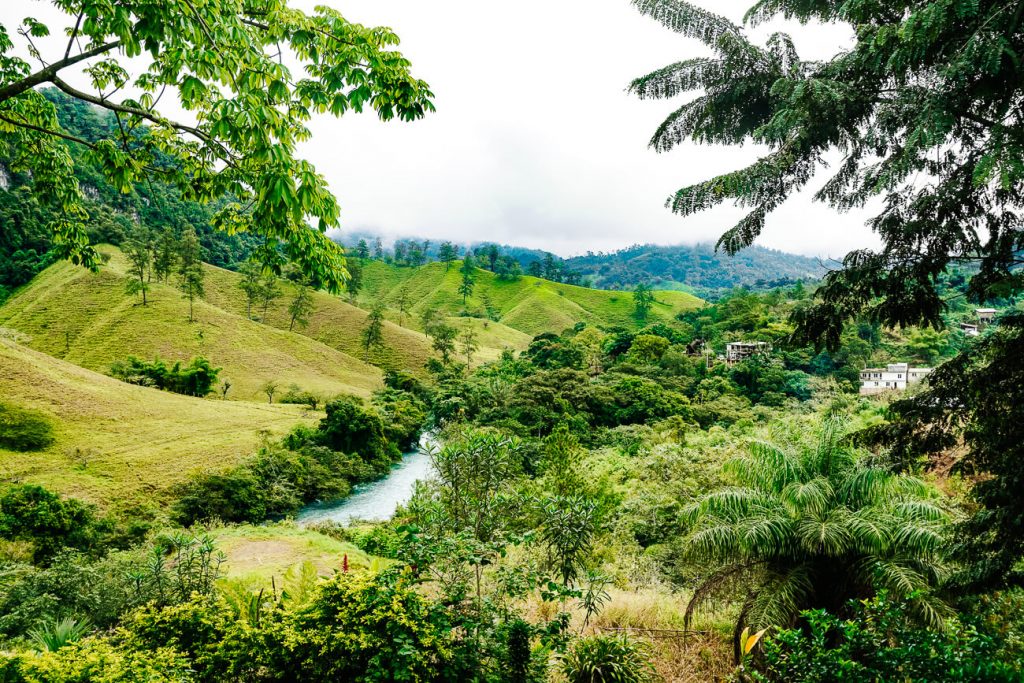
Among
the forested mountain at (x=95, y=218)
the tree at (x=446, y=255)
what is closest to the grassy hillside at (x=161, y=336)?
the forested mountain at (x=95, y=218)

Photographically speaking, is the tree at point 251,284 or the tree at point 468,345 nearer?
the tree at point 251,284

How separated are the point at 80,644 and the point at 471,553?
138 inches

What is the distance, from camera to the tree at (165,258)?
52.0 m

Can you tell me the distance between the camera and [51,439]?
24.3m

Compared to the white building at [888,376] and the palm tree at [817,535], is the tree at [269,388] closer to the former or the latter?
the palm tree at [817,535]

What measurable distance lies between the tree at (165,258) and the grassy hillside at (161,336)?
1.77 m

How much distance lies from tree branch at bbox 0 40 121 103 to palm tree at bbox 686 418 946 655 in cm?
809

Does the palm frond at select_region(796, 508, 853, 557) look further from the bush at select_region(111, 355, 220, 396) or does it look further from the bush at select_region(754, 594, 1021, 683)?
the bush at select_region(111, 355, 220, 396)

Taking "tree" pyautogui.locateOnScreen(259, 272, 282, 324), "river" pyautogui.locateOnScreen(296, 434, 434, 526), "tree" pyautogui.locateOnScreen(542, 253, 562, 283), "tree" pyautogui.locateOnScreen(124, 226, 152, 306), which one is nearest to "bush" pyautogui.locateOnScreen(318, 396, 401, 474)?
"river" pyautogui.locateOnScreen(296, 434, 434, 526)

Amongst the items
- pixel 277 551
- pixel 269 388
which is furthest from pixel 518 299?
pixel 277 551

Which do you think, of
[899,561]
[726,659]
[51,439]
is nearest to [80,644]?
[726,659]

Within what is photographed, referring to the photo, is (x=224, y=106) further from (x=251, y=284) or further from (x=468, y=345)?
(x=251, y=284)

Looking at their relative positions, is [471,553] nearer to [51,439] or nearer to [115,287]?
[51,439]

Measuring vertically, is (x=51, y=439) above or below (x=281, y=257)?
below
